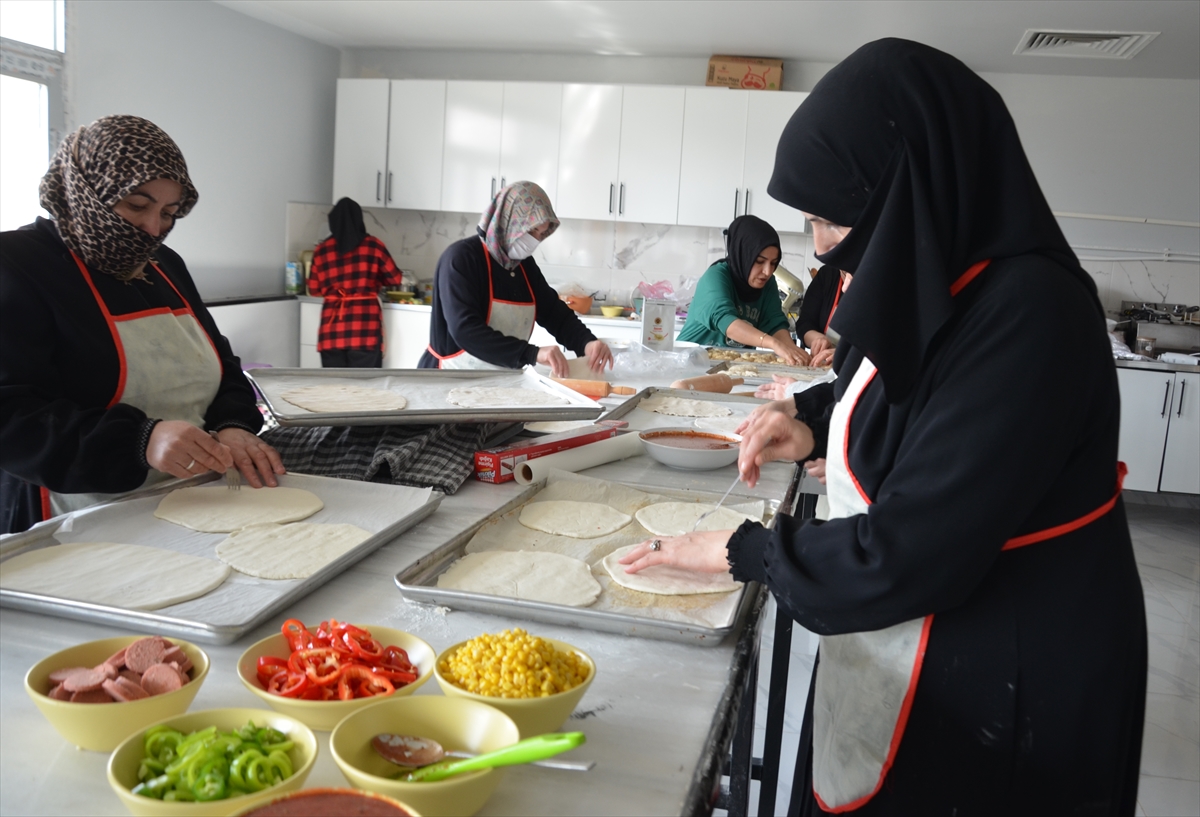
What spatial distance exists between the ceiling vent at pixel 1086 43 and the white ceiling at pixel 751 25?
0.08 m

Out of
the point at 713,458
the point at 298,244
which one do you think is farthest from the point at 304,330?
the point at 713,458

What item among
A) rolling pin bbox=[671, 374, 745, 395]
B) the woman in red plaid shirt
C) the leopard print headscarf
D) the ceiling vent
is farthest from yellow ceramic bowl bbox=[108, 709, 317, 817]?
the woman in red plaid shirt

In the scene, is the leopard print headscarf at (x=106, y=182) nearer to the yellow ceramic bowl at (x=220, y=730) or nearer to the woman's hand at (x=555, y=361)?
the yellow ceramic bowl at (x=220, y=730)

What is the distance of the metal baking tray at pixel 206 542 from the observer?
1114 mm

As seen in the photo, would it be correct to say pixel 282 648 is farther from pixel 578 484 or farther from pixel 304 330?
pixel 304 330

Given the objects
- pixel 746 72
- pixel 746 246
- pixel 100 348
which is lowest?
pixel 100 348

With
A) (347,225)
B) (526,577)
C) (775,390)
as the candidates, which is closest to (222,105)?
(347,225)

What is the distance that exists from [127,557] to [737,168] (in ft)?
18.4

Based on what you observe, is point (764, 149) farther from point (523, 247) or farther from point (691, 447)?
point (691, 447)

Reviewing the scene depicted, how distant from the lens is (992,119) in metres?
1.05

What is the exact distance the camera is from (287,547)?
1.41 m

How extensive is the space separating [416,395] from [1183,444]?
5320mm

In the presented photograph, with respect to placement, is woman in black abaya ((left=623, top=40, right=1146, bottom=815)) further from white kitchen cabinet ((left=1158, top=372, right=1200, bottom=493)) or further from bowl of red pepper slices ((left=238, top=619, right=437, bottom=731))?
white kitchen cabinet ((left=1158, top=372, right=1200, bottom=493))

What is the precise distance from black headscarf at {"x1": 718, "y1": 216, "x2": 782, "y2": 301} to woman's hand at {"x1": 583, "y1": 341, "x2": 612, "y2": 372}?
1.33 m
